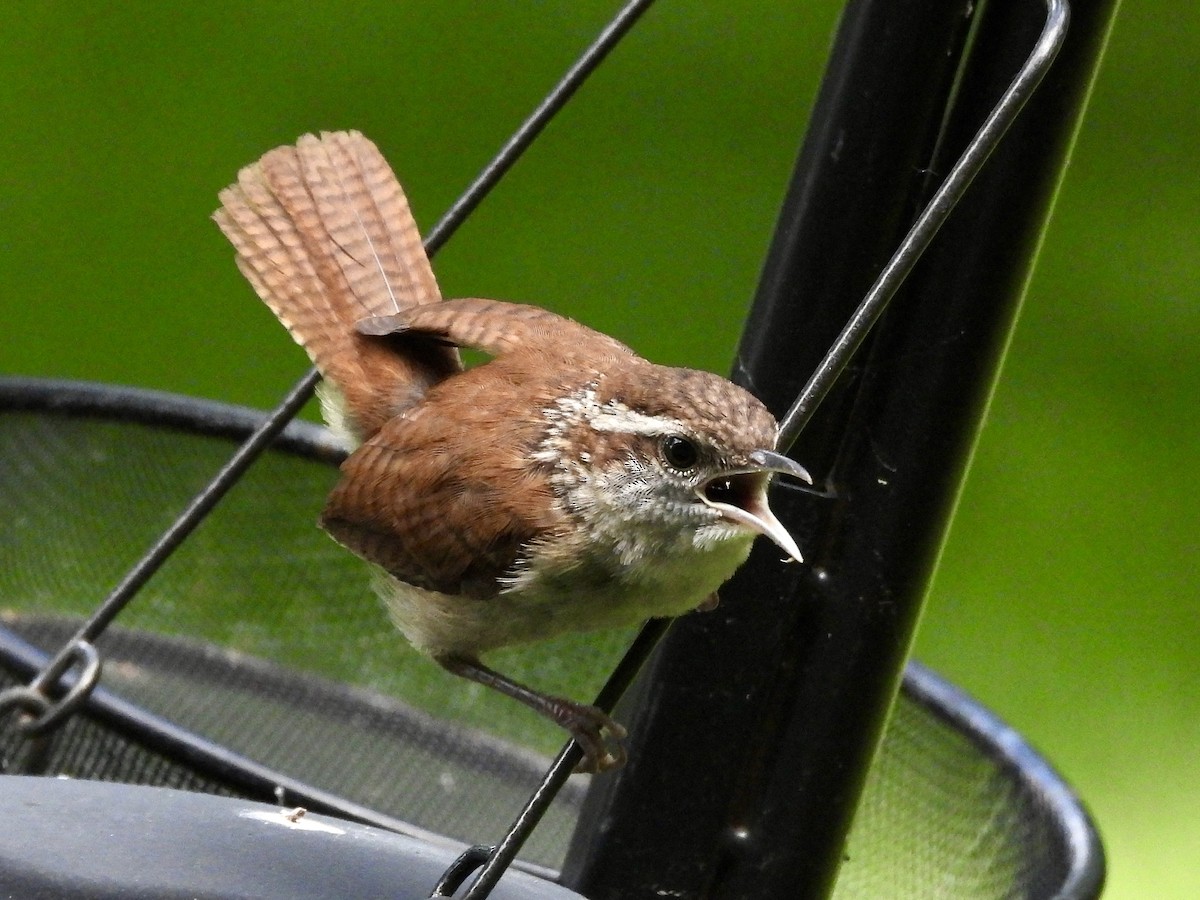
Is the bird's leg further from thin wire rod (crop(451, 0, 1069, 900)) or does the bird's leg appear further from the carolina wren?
thin wire rod (crop(451, 0, 1069, 900))

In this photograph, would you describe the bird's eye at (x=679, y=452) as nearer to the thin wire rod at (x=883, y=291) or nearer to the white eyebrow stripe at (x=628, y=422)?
the white eyebrow stripe at (x=628, y=422)

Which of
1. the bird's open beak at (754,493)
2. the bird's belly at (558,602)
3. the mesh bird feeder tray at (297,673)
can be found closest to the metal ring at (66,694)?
the mesh bird feeder tray at (297,673)

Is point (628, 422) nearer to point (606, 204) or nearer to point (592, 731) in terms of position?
point (592, 731)

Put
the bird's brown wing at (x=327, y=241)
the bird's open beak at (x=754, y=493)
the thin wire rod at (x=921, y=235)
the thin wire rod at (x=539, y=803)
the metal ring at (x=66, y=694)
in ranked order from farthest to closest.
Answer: the bird's brown wing at (x=327, y=241)
the metal ring at (x=66, y=694)
the bird's open beak at (x=754, y=493)
the thin wire rod at (x=921, y=235)
the thin wire rod at (x=539, y=803)

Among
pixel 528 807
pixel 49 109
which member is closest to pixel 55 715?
pixel 528 807

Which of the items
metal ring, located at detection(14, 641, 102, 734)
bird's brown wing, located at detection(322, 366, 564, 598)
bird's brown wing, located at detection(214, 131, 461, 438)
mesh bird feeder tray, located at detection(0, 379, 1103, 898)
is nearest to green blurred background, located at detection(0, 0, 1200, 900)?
mesh bird feeder tray, located at detection(0, 379, 1103, 898)
